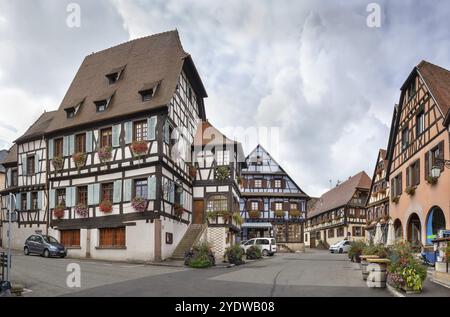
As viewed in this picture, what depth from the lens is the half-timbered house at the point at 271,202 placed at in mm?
54812

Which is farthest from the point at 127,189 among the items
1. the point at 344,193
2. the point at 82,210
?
the point at 344,193

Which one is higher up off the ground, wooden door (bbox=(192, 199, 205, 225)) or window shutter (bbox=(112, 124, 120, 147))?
window shutter (bbox=(112, 124, 120, 147))

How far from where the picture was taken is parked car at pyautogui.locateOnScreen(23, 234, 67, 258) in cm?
2636

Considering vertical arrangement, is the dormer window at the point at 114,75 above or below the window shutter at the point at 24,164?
above

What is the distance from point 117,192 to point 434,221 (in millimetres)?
17876

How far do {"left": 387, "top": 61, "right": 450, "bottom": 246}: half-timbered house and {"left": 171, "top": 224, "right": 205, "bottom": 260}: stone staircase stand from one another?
12.2 meters

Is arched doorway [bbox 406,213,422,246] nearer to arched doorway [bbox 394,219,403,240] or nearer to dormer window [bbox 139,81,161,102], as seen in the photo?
arched doorway [bbox 394,219,403,240]

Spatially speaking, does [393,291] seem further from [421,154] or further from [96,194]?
[96,194]

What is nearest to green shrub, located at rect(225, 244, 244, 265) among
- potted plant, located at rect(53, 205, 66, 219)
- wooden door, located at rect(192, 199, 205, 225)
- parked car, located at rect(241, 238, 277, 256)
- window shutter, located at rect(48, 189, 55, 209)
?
wooden door, located at rect(192, 199, 205, 225)

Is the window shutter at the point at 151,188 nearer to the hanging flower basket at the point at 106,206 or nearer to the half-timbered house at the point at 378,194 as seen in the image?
the hanging flower basket at the point at 106,206

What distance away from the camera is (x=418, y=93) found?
2919 cm

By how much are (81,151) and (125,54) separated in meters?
7.34

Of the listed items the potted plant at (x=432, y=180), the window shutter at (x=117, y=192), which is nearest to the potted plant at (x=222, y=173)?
the window shutter at (x=117, y=192)
